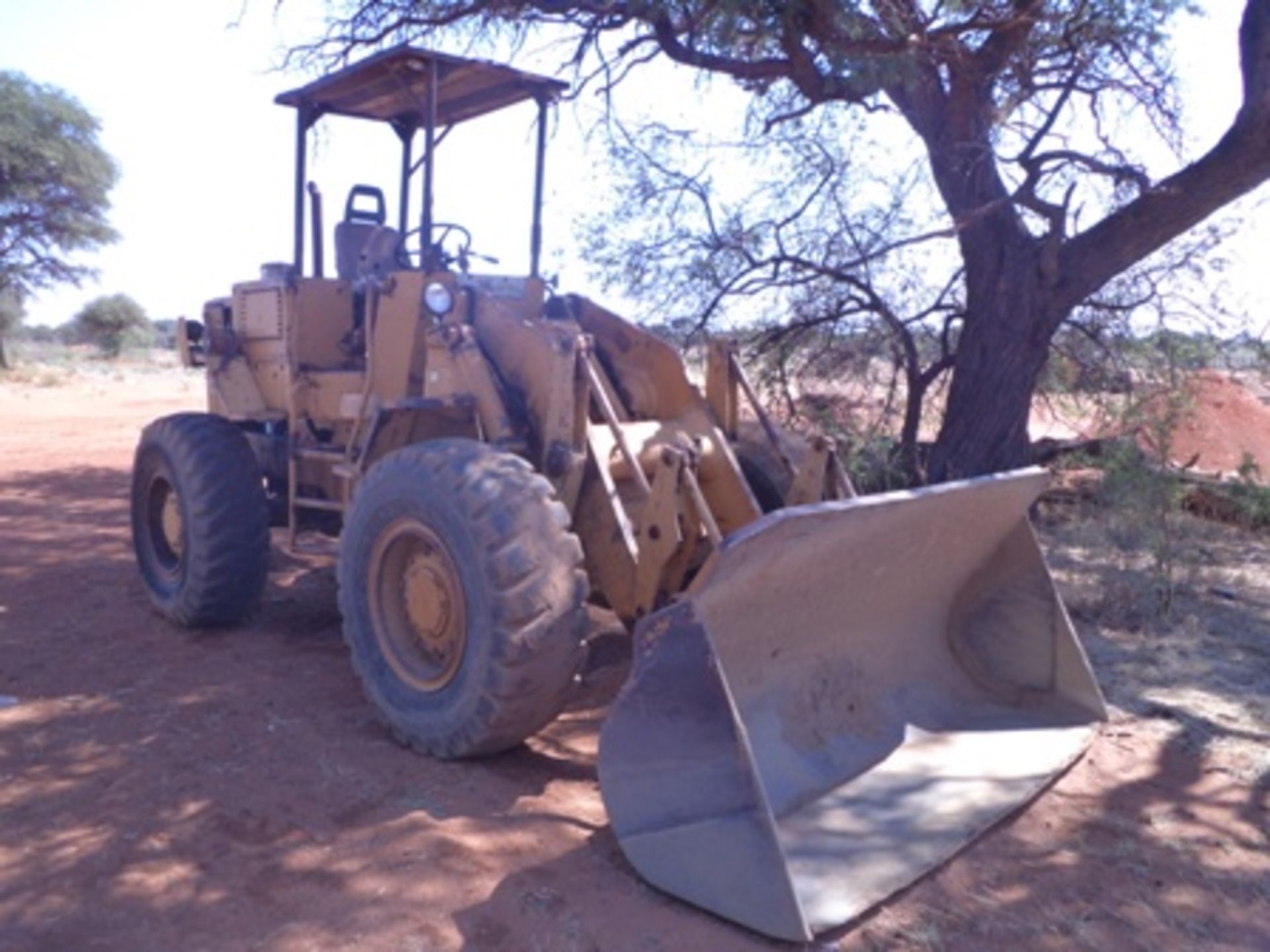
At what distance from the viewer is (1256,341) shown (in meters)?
9.38

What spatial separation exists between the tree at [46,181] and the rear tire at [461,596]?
91.9 feet

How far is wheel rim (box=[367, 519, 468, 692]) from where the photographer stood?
460 cm

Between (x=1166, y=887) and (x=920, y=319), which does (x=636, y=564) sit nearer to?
(x=1166, y=887)

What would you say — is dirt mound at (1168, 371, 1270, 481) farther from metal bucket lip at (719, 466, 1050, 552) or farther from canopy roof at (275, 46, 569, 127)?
canopy roof at (275, 46, 569, 127)

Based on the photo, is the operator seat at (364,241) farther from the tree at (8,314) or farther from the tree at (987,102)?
the tree at (8,314)

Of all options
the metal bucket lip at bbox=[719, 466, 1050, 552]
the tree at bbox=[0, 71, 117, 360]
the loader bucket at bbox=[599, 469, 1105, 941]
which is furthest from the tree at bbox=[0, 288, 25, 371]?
the metal bucket lip at bbox=[719, 466, 1050, 552]

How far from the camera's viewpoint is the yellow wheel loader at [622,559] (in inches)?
146

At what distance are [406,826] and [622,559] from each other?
1.39 meters

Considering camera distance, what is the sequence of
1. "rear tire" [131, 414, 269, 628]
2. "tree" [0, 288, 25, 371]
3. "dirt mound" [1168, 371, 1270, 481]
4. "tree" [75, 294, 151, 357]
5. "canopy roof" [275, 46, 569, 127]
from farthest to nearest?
"tree" [75, 294, 151, 357]
"tree" [0, 288, 25, 371]
"dirt mound" [1168, 371, 1270, 481]
"rear tire" [131, 414, 269, 628]
"canopy roof" [275, 46, 569, 127]

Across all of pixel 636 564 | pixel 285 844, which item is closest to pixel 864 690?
pixel 636 564

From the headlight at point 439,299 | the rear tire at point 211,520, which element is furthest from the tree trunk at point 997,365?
the rear tire at point 211,520

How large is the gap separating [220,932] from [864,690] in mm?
2522

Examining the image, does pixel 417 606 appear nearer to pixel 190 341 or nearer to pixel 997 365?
pixel 190 341

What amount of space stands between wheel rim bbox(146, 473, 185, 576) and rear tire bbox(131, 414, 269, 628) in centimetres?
2
